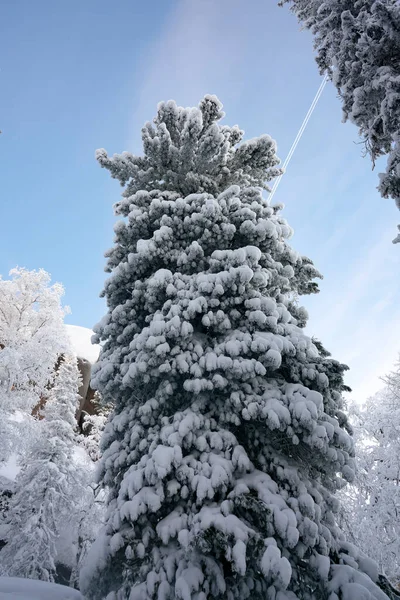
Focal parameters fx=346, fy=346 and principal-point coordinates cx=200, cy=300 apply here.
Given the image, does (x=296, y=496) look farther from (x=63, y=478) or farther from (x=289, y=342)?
(x=63, y=478)

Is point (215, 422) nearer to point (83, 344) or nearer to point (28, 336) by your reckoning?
point (28, 336)

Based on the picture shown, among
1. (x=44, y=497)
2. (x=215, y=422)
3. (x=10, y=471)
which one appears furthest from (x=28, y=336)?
(x=215, y=422)

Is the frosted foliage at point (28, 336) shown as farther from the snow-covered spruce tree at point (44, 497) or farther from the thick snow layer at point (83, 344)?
the thick snow layer at point (83, 344)

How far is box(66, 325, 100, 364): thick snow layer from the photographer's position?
3011 cm

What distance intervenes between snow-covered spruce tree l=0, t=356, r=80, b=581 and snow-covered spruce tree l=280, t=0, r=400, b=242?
14886 millimetres

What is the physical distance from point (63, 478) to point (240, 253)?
12.4 meters

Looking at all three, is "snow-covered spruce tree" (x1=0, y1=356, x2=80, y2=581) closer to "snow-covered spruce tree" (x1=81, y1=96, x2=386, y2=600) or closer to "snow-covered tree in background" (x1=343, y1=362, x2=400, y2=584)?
"snow-covered spruce tree" (x1=81, y1=96, x2=386, y2=600)

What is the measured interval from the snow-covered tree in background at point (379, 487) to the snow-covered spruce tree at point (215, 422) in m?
8.12

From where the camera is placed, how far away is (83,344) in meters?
31.8

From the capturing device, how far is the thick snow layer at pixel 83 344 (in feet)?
98.8

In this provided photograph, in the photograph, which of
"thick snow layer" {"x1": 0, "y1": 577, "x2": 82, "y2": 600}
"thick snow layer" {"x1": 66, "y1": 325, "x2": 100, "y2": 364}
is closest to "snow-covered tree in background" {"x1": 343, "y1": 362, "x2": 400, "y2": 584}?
"thick snow layer" {"x1": 0, "y1": 577, "x2": 82, "y2": 600}

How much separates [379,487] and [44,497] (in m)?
13.2

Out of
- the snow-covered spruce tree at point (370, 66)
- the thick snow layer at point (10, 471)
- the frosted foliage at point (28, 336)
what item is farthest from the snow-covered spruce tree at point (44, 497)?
the snow-covered spruce tree at point (370, 66)

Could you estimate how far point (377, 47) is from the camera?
193 inches
